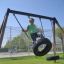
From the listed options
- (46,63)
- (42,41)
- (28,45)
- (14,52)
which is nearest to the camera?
(42,41)

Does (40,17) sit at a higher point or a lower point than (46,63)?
higher

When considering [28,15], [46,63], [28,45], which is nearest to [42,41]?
[28,15]

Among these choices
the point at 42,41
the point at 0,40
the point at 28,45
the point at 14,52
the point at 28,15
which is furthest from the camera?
the point at 14,52

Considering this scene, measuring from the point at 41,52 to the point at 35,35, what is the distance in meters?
0.73

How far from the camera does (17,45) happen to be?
21.3m

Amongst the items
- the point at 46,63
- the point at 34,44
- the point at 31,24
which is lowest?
the point at 46,63

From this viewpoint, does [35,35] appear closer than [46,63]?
Yes

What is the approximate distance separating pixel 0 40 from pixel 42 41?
1475 millimetres

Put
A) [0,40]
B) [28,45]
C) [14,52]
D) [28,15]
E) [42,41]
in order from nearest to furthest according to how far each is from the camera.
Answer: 1. [0,40]
2. [42,41]
3. [28,15]
4. [28,45]
5. [14,52]

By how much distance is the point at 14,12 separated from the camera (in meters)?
8.78

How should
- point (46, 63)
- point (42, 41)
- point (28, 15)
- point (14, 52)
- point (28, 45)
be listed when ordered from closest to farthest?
1. point (42, 41)
2. point (28, 15)
3. point (46, 63)
4. point (28, 45)
5. point (14, 52)

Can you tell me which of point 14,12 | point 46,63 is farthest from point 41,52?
point 46,63

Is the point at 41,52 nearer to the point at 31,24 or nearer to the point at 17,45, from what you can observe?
the point at 31,24

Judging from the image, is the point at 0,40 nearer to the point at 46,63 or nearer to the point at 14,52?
the point at 46,63
